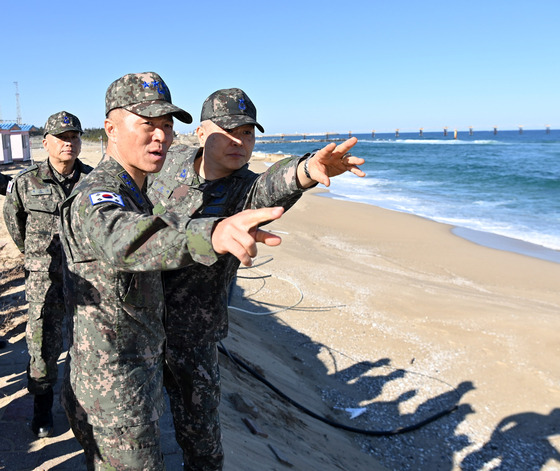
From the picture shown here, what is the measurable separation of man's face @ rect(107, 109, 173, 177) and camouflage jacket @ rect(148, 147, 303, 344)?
699mm

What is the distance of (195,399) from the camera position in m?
2.54

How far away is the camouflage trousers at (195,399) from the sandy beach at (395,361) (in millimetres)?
648

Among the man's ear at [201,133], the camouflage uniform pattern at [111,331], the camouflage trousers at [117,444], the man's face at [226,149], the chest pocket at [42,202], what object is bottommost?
the camouflage trousers at [117,444]

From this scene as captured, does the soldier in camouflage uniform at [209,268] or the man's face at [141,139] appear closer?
the man's face at [141,139]

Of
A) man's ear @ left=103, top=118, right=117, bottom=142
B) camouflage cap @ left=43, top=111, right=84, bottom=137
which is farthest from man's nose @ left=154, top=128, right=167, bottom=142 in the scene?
camouflage cap @ left=43, top=111, right=84, bottom=137

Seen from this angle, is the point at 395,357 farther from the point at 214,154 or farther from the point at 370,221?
the point at 370,221

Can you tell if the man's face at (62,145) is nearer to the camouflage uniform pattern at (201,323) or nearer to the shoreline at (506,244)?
the camouflage uniform pattern at (201,323)

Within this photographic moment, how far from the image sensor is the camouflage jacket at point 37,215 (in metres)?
3.76

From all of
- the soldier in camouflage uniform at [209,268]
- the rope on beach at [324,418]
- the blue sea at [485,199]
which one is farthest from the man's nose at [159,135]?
the blue sea at [485,199]

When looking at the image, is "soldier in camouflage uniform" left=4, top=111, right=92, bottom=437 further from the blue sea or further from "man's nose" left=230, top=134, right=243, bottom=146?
the blue sea

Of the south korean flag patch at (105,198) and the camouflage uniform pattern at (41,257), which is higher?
the south korean flag patch at (105,198)

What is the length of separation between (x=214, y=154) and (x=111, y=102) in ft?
2.90

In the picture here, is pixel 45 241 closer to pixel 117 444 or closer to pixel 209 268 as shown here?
pixel 209 268

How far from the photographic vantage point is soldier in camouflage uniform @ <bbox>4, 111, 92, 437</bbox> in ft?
11.5
